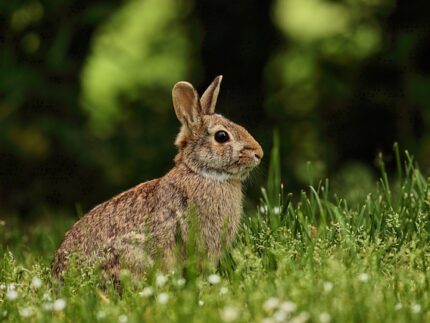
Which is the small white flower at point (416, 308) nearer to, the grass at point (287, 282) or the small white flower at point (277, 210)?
the grass at point (287, 282)

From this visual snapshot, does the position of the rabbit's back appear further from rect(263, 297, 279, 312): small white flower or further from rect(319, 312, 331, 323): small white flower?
rect(319, 312, 331, 323): small white flower

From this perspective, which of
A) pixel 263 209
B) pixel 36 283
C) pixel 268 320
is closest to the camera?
pixel 268 320

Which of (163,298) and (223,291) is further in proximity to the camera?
(223,291)

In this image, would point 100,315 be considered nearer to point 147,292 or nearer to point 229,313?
point 147,292

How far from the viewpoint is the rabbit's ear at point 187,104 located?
587cm

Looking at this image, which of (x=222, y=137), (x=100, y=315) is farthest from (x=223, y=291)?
(x=222, y=137)

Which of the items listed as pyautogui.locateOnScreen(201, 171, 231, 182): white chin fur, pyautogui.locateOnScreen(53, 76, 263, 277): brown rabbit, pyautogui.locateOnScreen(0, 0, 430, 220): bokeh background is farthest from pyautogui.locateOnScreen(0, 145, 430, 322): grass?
pyautogui.locateOnScreen(0, 0, 430, 220): bokeh background

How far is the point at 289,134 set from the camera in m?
9.70

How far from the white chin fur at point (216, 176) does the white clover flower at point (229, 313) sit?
166 centimetres

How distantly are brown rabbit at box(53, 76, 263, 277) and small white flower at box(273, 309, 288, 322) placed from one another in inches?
49.6

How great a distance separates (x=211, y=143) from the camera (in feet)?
18.9

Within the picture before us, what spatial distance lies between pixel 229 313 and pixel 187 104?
2.36 metres

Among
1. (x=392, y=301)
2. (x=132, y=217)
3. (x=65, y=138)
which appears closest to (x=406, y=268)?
(x=392, y=301)

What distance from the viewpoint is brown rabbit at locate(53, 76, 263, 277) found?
5.31 meters
